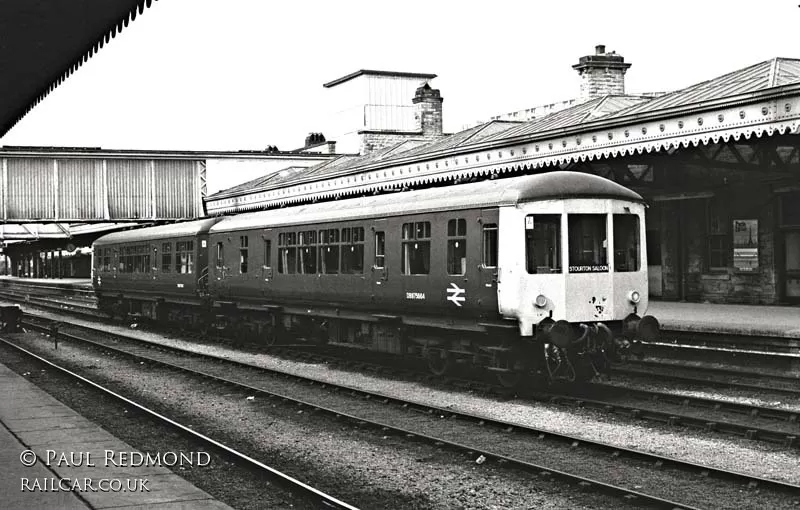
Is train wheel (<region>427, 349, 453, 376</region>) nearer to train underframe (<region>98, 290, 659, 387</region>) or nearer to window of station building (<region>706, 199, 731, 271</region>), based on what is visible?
train underframe (<region>98, 290, 659, 387</region>)

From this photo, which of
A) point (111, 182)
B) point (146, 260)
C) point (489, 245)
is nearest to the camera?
point (489, 245)

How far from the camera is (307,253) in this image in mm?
18406

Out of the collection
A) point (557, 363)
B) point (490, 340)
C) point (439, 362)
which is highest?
point (490, 340)

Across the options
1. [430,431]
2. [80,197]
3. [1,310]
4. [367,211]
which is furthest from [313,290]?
[80,197]

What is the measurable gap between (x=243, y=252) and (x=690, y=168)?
33.1 feet

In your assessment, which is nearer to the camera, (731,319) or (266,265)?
(731,319)

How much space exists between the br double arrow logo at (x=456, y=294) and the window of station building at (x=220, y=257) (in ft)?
31.0

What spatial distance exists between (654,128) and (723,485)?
8335mm

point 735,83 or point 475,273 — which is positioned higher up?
point 735,83

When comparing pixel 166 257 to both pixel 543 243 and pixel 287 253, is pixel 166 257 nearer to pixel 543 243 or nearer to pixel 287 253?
pixel 287 253

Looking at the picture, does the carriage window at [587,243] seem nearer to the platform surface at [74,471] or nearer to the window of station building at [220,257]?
the platform surface at [74,471]

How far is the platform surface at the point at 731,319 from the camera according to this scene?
15.4 m

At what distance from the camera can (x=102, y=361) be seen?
64.6ft

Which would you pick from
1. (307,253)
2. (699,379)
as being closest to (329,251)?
(307,253)
